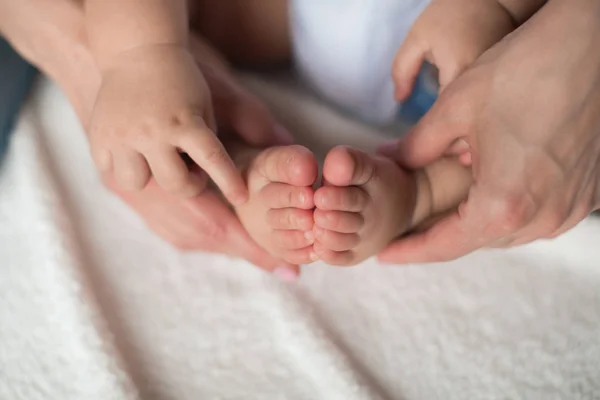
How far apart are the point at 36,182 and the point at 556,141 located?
0.49 metres

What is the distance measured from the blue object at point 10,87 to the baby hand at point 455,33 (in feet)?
1.42

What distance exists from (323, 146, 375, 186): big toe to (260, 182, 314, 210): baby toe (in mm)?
20

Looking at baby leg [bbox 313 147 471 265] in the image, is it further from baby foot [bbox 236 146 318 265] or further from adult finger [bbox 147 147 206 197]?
adult finger [bbox 147 147 206 197]

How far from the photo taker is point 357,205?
47cm

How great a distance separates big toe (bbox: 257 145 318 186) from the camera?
472 mm

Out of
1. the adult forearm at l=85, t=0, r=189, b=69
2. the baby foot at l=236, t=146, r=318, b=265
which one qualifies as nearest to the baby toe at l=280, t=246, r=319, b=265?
the baby foot at l=236, t=146, r=318, b=265

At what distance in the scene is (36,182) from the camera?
63cm

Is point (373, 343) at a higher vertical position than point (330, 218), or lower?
lower

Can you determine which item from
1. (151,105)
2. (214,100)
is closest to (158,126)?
(151,105)

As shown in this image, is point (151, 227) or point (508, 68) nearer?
point (508, 68)

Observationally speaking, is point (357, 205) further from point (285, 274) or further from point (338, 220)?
point (285, 274)

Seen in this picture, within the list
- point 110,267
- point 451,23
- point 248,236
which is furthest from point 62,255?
point 451,23

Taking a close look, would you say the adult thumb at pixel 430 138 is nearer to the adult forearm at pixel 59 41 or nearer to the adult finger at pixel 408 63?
the adult finger at pixel 408 63

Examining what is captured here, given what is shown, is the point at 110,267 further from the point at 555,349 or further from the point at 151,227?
the point at 555,349
